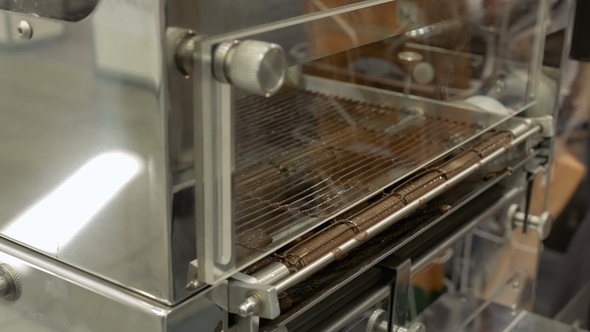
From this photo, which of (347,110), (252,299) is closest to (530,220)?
(347,110)

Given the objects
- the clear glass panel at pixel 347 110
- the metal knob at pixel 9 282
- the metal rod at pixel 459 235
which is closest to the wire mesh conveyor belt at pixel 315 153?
the clear glass panel at pixel 347 110

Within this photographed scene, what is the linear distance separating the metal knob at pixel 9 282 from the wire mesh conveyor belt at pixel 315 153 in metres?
0.21

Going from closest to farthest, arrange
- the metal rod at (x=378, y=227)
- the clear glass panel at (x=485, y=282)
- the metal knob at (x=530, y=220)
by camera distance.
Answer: the metal rod at (x=378, y=227), the clear glass panel at (x=485, y=282), the metal knob at (x=530, y=220)

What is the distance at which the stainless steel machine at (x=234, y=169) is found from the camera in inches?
18.2

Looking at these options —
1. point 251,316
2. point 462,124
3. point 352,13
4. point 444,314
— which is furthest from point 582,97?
point 251,316

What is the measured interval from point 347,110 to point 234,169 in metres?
0.48

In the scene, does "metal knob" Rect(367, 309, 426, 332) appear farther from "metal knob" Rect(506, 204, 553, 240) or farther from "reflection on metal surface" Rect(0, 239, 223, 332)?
"metal knob" Rect(506, 204, 553, 240)

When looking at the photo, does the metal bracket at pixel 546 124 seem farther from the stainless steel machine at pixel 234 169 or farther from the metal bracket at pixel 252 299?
the metal bracket at pixel 252 299

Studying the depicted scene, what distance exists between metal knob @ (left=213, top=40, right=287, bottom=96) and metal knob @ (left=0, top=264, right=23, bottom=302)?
1.00 ft

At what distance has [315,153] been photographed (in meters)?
0.81

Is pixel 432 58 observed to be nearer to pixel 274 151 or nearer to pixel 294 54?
pixel 274 151

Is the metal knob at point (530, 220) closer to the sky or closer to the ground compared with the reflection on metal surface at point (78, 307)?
closer to the ground

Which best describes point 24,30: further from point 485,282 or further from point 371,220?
point 485,282

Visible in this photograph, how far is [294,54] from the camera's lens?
1.73 ft
